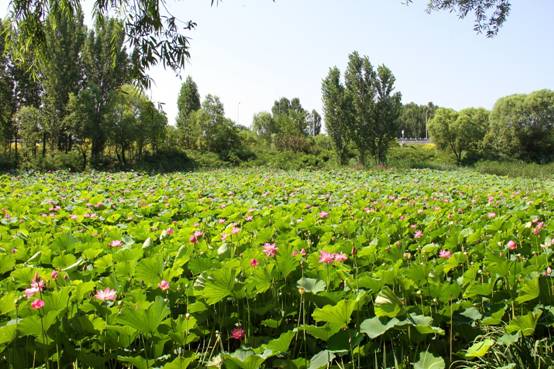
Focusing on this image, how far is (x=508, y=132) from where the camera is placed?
36406 millimetres

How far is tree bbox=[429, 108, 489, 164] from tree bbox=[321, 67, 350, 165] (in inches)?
462

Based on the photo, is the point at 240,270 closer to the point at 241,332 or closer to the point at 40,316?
the point at 241,332

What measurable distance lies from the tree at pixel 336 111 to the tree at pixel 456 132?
11.7m

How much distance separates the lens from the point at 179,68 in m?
3.53

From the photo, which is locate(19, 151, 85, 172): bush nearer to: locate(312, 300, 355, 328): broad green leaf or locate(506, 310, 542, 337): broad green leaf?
locate(312, 300, 355, 328): broad green leaf

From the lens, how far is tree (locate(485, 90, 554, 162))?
35562 mm

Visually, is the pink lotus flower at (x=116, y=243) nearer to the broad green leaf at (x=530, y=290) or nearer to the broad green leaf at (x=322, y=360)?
the broad green leaf at (x=322, y=360)

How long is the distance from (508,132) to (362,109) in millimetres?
15689

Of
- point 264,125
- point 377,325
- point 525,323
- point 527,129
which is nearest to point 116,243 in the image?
point 377,325

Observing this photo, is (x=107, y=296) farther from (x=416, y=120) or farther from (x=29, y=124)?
(x=416, y=120)

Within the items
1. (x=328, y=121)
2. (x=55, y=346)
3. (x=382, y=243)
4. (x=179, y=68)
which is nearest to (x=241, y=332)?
(x=55, y=346)

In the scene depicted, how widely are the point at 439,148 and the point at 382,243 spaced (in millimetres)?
38900

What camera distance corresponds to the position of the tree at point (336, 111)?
98.1 feet

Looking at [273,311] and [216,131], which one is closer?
[273,311]
